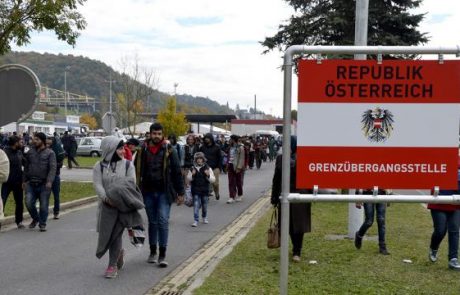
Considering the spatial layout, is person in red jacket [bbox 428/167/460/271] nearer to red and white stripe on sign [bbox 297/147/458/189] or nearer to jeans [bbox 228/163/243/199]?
red and white stripe on sign [bbox 297/147/458/189]

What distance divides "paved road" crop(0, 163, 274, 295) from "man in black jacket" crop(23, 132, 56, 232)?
1.58 feet

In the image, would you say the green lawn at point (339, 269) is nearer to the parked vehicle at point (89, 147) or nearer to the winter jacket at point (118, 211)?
the winter jacket at point (118, 211)

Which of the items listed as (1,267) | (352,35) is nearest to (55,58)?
(352,35)

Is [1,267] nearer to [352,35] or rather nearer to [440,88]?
[440,88]

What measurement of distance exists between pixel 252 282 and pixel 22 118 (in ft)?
17.6

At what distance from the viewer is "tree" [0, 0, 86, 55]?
582 inches

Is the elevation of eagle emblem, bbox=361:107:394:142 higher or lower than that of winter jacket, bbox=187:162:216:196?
higher

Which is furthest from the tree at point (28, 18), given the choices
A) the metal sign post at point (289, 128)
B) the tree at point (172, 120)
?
the tree at point (172, 120)

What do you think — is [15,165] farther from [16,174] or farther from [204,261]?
[204,261]

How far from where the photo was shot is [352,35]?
17.4m

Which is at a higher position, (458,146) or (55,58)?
(55,58)

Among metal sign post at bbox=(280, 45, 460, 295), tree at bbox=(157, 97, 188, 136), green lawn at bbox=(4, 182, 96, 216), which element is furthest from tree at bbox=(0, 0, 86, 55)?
tree at bbox=(157, 97, 188, 136)

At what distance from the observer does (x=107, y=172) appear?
7.20m

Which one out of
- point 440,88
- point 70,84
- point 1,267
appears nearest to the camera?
point 440,88
